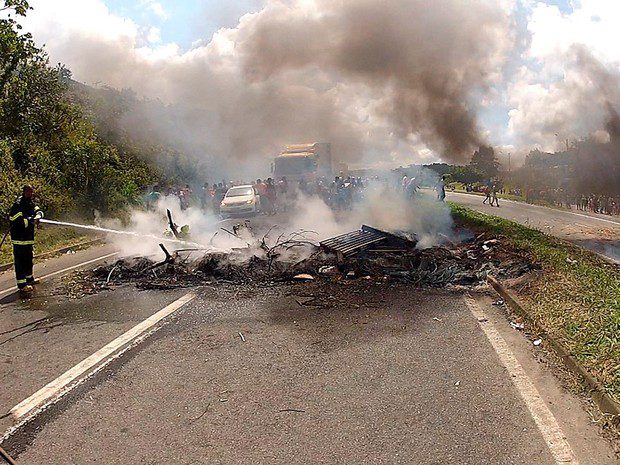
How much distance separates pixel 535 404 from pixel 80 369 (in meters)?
3.92

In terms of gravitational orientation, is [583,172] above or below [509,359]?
above

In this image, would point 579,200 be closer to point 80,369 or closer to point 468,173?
point 468,173

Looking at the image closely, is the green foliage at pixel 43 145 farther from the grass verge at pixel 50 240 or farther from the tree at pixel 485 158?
the tree at pixel 485 158

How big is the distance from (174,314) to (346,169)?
27.0 m

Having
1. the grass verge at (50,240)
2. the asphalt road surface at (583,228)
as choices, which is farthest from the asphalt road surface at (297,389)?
the grass verge at (50,240)

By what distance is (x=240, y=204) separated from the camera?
21.6 meters

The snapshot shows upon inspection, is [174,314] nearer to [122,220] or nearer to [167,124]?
[122,220]

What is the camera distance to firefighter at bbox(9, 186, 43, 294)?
8.74 metres

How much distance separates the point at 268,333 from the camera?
5863mm

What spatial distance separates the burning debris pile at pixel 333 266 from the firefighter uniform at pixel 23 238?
89 cm

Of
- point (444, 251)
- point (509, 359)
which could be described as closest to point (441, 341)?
point (509, 359)

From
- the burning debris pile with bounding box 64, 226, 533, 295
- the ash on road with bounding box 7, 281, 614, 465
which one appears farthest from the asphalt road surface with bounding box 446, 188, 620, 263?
the ash on road with bounding box 7, 281, 614, 465

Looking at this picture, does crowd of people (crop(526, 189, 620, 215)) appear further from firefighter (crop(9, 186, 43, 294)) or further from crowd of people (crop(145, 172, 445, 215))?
firefighter (crop(9, 186, 43, 294))

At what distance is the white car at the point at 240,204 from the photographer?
21.5 metres
